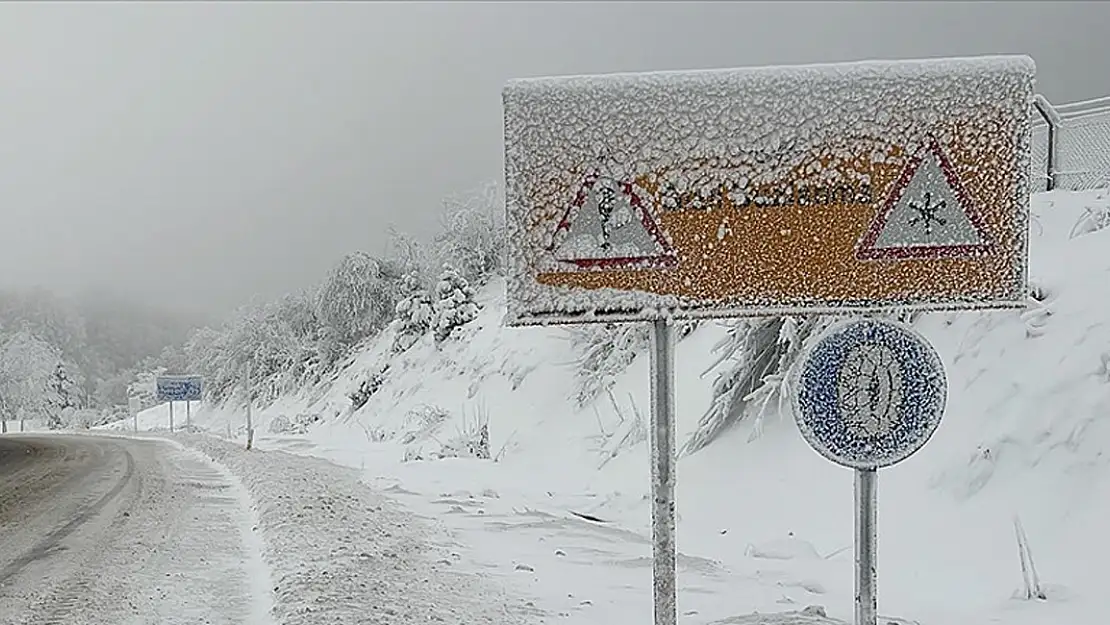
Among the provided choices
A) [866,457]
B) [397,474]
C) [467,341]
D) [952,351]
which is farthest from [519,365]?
[866,457]

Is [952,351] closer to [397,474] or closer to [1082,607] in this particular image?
[1082,607]

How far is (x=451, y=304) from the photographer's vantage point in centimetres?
3716

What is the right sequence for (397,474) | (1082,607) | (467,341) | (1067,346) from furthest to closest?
1. (467,341)
2. (397,474)
3. (1067,346)
4. (1082,607)

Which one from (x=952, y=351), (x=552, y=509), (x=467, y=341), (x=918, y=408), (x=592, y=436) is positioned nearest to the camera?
(x=918, y=408)

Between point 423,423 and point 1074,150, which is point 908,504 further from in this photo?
point 423,423

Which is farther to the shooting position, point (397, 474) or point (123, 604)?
point (397, 474)

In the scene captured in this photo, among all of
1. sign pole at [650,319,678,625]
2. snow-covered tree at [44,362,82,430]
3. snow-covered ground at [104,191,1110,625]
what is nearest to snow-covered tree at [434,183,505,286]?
snow-covered ground at [104,191,1110,625]

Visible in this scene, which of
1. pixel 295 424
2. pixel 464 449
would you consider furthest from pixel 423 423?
pixel 295 424

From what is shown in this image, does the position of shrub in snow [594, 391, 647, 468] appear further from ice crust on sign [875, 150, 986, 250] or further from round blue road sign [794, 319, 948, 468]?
ice crust on sign [875, 150, 986, 250]

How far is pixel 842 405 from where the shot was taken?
425 cm

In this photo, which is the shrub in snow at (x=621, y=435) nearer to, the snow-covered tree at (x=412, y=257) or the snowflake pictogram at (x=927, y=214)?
the snowflake pictogram at (x=927, y=214)

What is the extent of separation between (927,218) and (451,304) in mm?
33337

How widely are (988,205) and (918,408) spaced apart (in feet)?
3.31

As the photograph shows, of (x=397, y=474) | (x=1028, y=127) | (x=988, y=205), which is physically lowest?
(x=397, y=474)
